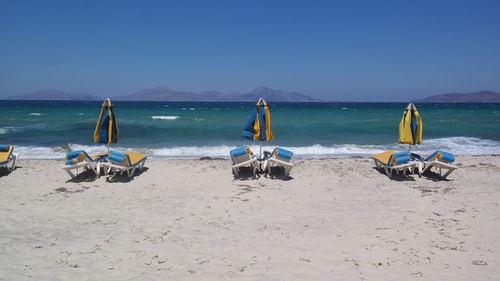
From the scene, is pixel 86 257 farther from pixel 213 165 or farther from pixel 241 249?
pixel 213 165

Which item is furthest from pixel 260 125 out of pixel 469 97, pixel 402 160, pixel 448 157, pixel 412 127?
pixel 469 97

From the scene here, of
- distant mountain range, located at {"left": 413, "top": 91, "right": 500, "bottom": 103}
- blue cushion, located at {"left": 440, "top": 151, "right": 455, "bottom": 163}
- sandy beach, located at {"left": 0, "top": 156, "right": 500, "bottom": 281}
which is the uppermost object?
distant mountain range, located at {"left": 413, "top": 91, "right": 500, "bottom": 103}

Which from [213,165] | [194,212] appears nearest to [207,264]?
[194,212]

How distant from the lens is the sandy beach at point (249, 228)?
13.8 feet

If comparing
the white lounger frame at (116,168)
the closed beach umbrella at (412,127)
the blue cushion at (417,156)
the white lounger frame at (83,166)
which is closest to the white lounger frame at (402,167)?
the blue cushion at (417,156)

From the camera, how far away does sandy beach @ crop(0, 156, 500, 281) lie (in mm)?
4195

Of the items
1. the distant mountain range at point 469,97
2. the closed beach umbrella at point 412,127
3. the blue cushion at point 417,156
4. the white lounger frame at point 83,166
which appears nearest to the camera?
the white lounger frame at point 83,166

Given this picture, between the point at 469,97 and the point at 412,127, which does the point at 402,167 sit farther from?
the point at 469,97

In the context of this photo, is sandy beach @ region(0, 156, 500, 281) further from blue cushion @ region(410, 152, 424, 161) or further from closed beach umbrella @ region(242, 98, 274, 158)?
closed beach umbrella @ region(242, 98, 274, 158)

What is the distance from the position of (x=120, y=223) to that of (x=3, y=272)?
1858 mm

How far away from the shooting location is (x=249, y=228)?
219 inches

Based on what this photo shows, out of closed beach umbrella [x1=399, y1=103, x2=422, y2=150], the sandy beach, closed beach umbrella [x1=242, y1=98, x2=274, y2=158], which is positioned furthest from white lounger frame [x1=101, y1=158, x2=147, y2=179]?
closed beach umbrella [x1=399, y1=103, x2=422, y2=150]

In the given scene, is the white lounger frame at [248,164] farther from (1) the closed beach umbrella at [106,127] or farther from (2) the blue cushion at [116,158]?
(1) the closed beach umbrella at [106,127]

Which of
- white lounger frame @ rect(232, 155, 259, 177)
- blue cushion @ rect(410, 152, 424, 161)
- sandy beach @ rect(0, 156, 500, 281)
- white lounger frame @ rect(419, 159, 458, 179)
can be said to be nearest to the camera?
sandy beach @ rect(0, 156, 500, 281)
